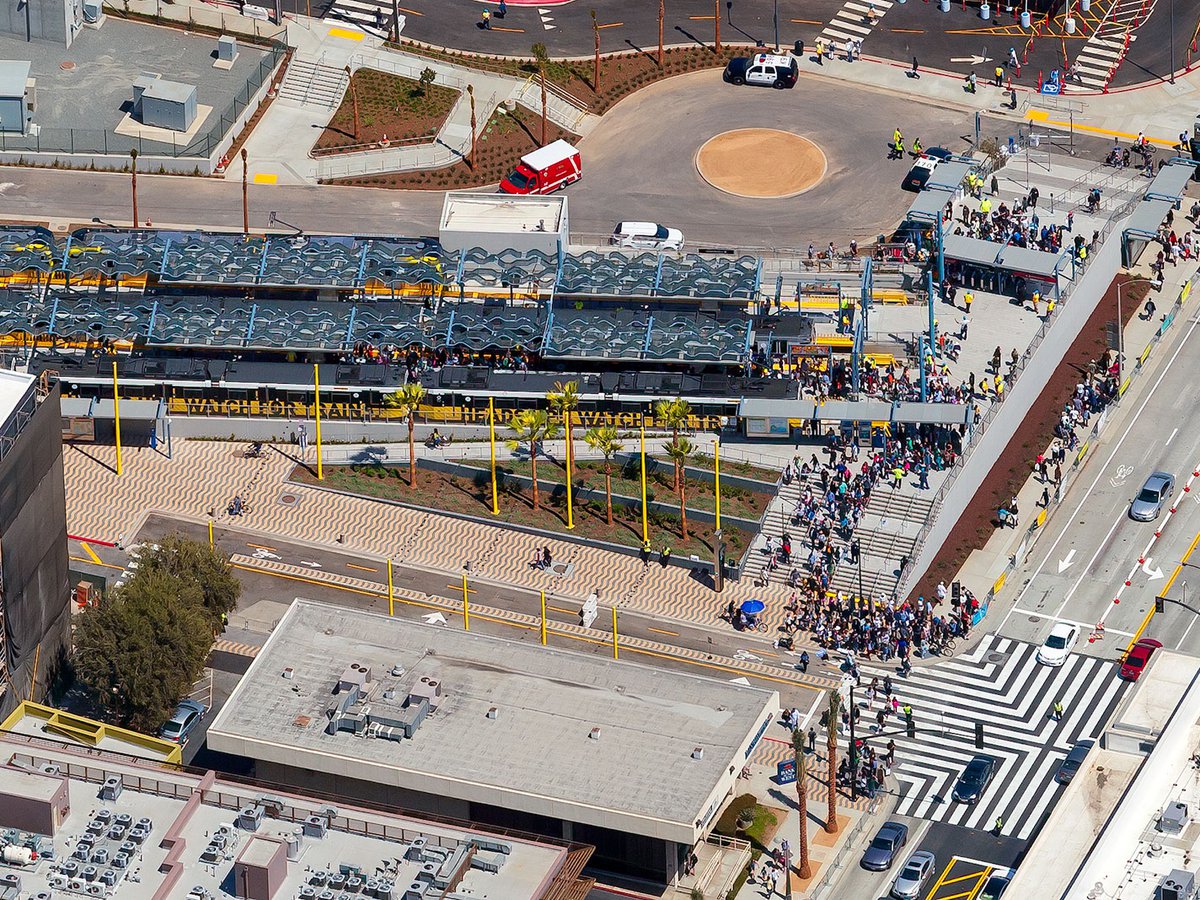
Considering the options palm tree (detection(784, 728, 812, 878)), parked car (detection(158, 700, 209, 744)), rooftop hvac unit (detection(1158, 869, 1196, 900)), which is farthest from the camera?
parked car (detection(158, 700, 209, 744))

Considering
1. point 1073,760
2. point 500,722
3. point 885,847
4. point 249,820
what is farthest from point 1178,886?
point 249,820

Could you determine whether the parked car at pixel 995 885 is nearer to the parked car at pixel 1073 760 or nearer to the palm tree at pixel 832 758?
the parked car at pixel 1073 760

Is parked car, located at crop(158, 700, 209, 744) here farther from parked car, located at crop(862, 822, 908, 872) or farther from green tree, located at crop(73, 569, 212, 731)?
parked car, located at crop(862, 822, 908, 872)

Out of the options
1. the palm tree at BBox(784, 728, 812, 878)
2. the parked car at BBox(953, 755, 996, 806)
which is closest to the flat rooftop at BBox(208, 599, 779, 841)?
the palm tree at BBox(784, 728, 812, 878)

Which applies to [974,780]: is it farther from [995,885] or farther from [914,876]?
[914,876]

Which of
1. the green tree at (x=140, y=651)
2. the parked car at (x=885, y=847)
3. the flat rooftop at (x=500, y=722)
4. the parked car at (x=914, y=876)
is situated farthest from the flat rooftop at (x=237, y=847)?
the parked car at (x=885, y=847)

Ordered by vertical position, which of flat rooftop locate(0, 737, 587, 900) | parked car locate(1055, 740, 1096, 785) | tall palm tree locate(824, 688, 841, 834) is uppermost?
parked car locate(1055, 740, 1096, 785)

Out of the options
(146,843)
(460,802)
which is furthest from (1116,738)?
(146,843)
